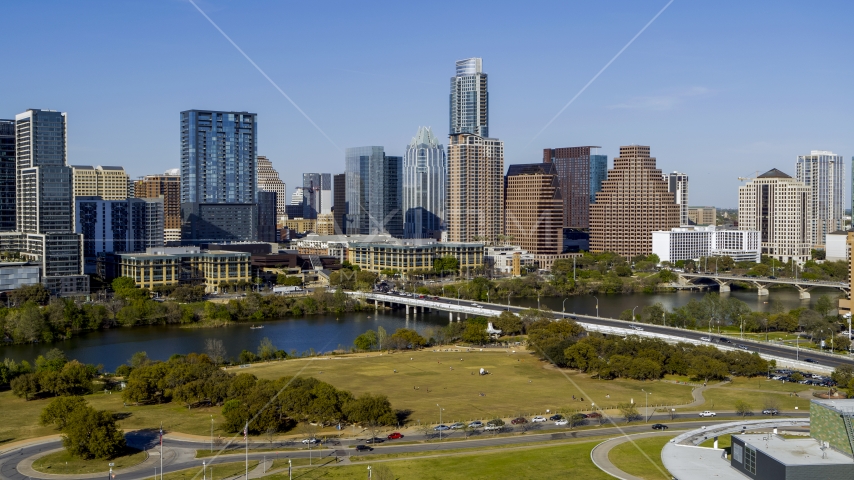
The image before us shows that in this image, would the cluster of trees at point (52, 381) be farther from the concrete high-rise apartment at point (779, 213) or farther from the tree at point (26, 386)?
the concrete high-rise apartment at point (779, 213)

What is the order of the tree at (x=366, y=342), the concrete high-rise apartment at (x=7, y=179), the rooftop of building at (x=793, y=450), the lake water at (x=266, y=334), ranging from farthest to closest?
the concrete high-rise apartment at (x=7, y=179)
the tree at (x=366, y=342)
the lake water at (x=266, y=334)
the rooftop of building at (x=793, y=450)

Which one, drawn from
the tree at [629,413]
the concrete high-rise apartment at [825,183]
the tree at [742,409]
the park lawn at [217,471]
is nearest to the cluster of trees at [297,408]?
the park lawn at [217,471]

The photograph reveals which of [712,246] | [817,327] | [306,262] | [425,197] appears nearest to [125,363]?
[817,327]

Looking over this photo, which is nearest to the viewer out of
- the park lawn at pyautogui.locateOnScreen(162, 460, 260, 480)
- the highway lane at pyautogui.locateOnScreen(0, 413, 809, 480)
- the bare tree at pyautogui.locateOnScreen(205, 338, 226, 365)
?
the park lawn at pyautogui.locateOnScreen(162, 460, 260, 480)

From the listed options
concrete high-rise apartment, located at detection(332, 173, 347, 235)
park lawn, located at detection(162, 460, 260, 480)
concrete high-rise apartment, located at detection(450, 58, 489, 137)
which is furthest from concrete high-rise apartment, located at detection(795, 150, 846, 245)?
park lawn, located at detection(162, 460, 260, 480)

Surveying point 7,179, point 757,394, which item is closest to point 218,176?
point 7,179

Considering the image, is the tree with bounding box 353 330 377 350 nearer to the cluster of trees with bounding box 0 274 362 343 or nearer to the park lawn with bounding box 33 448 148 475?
the cluster of trees with bounding box 0 274 362 343

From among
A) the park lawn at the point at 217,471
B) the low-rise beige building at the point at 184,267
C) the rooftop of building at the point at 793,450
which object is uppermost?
the low-rise beige building at the point at 184,267
